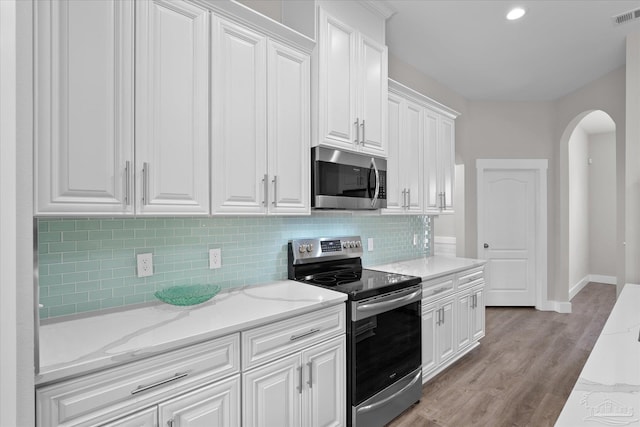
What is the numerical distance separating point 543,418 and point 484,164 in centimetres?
347

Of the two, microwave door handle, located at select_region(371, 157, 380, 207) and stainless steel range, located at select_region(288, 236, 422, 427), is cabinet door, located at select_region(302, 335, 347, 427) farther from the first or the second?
microwave door handle, located at select_region(371, 157, 380, 207)

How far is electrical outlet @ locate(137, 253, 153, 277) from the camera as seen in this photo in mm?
1808

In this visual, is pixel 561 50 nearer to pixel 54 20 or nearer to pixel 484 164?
pixel 484 164

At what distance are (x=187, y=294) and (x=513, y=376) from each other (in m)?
2.89

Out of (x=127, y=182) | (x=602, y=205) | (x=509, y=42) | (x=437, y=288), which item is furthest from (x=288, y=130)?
(x=602, y=205)

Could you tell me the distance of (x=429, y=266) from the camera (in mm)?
3256

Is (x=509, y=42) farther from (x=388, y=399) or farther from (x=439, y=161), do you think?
(x=388, y=399)

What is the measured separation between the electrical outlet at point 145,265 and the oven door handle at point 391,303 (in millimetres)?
1175

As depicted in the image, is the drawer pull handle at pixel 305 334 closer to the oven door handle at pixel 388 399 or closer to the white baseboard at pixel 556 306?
the oven door handle at pixel 388 399

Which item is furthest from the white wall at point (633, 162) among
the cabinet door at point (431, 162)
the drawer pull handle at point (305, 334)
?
the drawer pull handle at point (305, 334)

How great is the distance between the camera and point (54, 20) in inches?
50.8

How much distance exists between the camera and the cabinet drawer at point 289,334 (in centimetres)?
162

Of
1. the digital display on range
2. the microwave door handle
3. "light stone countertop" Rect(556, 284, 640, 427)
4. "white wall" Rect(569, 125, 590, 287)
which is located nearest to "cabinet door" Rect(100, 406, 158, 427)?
"light stone countertop" Rect(556, 284, 640, 427)

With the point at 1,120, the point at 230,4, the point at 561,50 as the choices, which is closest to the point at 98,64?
the point at 1,120
